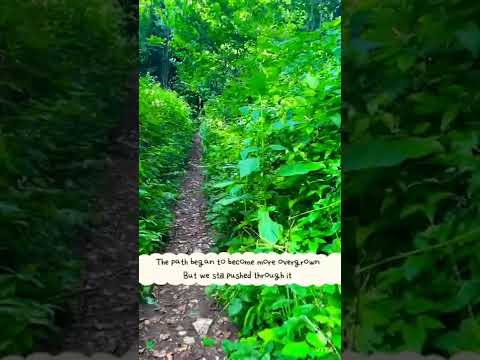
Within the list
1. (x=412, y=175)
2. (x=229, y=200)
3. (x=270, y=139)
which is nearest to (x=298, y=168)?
(x=270, y=139)

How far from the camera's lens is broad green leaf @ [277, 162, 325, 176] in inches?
66.1

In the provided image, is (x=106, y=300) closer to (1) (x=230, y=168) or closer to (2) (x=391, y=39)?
(1) (x=230, y=168)

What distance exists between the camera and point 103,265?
6.56 feet

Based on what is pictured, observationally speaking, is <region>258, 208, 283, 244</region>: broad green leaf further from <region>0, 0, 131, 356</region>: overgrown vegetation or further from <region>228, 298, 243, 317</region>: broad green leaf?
<region>0, 0, 131, 356</region>: overgrown vegetation

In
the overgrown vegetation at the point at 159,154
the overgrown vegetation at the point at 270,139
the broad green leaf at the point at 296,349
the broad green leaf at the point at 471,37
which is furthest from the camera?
the overgrown vegetation at the point at 159,154

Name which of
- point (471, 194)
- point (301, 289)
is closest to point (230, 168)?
point (301, 289)

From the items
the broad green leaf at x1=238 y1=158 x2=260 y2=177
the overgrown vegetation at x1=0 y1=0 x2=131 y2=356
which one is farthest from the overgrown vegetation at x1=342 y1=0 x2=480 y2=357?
the overgrown vegetation at x1=0 y1=0 x2=131 y2=356

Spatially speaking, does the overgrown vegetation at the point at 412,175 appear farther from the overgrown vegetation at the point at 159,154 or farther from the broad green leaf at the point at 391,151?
the overgrown vegetation at the point at 159,154

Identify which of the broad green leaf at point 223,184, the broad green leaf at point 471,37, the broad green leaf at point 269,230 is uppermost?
the broad green leaf at point 471,37

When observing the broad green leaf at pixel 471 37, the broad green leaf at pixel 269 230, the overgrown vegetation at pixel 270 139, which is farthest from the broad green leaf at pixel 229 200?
the broad green leaf at pixel 471 37

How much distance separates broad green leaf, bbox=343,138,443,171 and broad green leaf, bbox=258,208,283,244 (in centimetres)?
41

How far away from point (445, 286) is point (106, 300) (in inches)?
53.6

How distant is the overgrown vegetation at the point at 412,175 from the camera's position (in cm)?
139

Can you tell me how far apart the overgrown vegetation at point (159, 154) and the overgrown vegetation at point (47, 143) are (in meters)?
0.32
